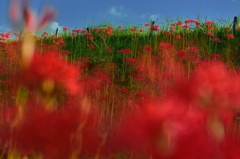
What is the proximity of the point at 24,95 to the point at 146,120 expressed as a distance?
590mm

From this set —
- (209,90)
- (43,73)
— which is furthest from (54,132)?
(209,90)

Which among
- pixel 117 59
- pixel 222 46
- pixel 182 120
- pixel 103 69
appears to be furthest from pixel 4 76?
pixel 182 120

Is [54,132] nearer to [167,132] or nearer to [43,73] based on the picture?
[43,73]

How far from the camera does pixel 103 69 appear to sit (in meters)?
6.15

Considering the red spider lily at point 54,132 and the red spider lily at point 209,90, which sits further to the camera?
the red spider lily at point 54,132

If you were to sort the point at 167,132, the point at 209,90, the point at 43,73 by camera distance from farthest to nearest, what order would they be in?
the point at 43,73 < the point at 209,90 < the point at 167,132

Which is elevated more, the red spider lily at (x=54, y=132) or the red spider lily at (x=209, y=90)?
the red spider lily at (x=209, y=90)

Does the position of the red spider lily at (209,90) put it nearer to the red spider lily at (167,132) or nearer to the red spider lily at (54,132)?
the red spider lily at (167,132)

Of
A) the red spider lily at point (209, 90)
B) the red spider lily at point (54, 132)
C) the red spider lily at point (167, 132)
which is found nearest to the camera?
the red spider lily at point (167, 132)

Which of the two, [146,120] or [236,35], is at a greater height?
[236,35]

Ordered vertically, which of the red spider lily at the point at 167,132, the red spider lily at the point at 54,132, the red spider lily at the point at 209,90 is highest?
the red spider lily at the point at 209,90

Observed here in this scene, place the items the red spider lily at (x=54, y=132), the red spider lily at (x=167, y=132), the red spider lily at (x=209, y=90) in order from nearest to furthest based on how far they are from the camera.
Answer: the red spider lily at (x=167, y=132) < the red spider lily at (x=209, y=90) < the red spider lily at (x=54, y=132)

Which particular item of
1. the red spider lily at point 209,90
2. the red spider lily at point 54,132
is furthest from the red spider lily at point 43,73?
the red spider lily at point 209,90

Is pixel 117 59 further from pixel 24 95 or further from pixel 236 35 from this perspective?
pixel 24 95
